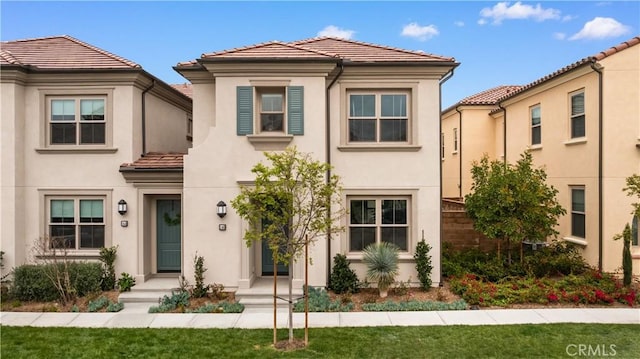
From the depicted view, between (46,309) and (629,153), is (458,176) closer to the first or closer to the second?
(629,153)

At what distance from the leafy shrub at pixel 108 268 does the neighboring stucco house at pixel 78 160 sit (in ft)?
0.68

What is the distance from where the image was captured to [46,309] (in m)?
10.3

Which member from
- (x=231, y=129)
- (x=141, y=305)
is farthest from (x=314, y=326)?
(x=231, y=129)

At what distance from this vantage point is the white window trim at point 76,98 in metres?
12.0

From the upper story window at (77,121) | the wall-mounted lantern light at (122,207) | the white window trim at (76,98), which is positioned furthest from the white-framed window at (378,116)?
the upper story window at (77,121)

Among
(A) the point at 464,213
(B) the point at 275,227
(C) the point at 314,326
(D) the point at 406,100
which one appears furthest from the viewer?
(A) the point at 464,213

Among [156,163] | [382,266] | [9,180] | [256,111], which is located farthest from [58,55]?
[382,266]

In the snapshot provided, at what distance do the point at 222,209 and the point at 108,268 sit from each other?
3765mm

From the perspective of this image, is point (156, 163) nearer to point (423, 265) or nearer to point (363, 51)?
point (363, 51)

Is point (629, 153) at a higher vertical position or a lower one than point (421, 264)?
higher

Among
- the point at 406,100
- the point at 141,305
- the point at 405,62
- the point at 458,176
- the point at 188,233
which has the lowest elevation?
the point at 141,305

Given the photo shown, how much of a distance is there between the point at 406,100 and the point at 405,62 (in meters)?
1.05

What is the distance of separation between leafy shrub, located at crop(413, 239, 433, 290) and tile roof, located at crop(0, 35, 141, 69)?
30.7 ft

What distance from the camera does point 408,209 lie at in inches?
472
